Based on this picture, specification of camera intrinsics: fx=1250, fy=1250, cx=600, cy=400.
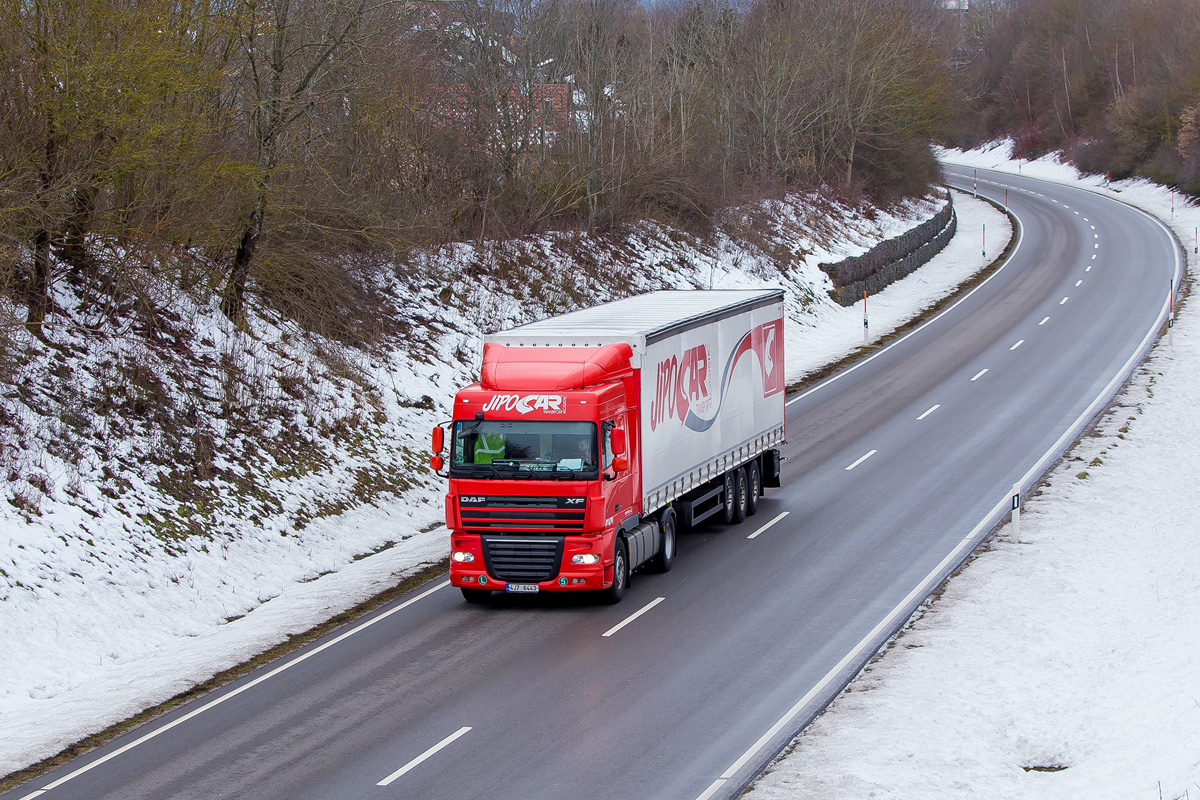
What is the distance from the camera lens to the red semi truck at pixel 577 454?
1664 cm

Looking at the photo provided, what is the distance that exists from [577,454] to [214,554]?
644 centimetres

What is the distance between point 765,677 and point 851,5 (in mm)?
59660

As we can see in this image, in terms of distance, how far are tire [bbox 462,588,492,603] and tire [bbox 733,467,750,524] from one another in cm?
560

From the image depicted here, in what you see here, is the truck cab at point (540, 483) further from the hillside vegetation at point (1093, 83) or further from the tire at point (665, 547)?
the hillside vegetation at point (1093, 83)

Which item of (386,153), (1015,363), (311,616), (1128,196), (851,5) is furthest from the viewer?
(1128,196)

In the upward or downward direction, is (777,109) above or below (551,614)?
above

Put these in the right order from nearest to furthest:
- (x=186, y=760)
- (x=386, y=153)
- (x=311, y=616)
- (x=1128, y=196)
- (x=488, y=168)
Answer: (x=186, y=760) < (x=311, y=616) < (x=386, y=153) < (x=488, y=168) < (x=1128, y=196)

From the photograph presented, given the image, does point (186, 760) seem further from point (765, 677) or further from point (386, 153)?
point (386, 153)

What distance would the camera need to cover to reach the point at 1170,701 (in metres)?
13.3

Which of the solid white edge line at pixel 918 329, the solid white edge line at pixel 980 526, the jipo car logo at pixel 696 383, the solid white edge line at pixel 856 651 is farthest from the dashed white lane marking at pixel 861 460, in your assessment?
the solid white edge line at pixel 856 651

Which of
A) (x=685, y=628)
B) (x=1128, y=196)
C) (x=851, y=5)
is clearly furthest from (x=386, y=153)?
(x=1128, y=196)

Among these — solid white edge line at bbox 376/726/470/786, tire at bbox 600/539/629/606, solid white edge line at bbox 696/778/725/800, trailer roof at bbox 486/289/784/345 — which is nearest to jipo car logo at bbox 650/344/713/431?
trailer roof at bbox 486/289/784/345

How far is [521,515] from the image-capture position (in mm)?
16703

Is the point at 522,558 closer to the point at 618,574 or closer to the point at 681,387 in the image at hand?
the point at 618,574
